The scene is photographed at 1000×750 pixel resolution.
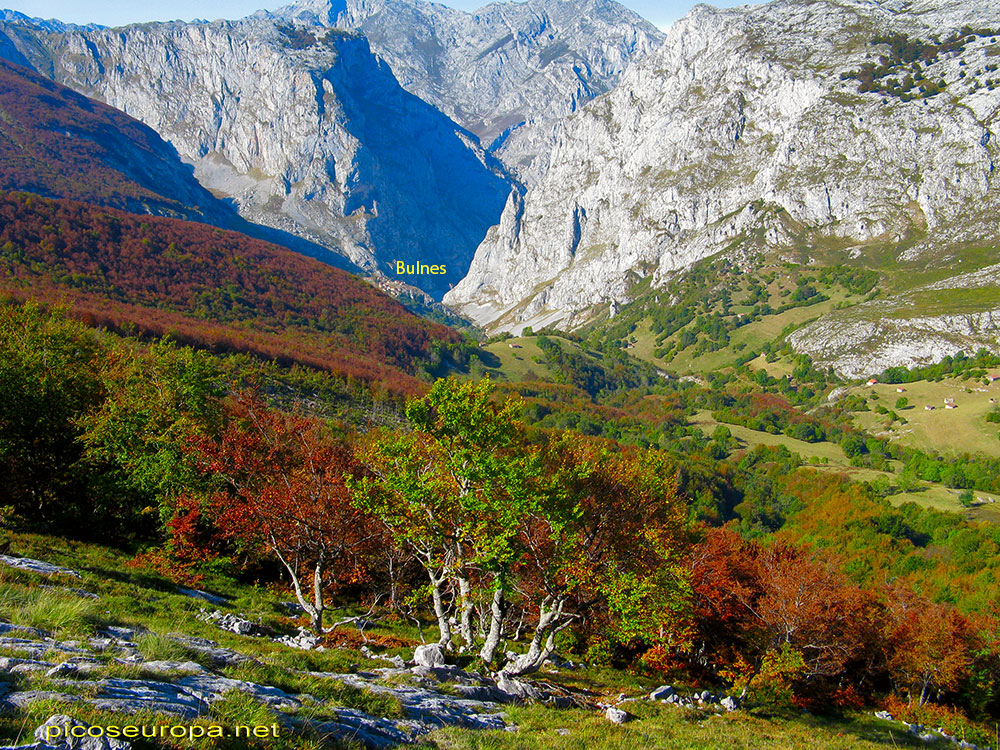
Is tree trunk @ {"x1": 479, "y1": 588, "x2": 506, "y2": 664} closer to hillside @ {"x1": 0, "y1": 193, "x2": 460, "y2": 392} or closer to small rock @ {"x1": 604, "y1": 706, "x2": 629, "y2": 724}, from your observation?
small rock @ {"x1": 604, "y1": 706, "x2": 629, "y2": 724}

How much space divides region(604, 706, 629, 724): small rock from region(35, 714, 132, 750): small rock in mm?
15281

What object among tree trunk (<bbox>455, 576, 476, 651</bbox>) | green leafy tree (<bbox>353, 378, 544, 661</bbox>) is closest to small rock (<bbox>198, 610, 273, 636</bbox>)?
green leafy tree (<bbox>353, 378, 544, 661</bbox>)

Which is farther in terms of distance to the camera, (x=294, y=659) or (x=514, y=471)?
(x=514, y=471)

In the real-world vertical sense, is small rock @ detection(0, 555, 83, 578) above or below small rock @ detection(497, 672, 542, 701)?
above

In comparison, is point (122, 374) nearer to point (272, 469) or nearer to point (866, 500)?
point (272, 469)

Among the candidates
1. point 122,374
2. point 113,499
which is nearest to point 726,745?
point 113,499

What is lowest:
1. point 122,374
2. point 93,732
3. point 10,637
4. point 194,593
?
point 194,593

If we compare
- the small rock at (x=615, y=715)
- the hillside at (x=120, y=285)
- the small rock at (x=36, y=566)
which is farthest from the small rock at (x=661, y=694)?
the hillside at (x=120, y=285)

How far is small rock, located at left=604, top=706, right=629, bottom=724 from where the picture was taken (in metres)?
17.2

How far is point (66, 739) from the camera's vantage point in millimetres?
5746

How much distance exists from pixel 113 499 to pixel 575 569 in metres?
29.3

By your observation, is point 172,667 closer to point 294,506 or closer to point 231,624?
point 231,624

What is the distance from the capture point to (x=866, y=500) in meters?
134

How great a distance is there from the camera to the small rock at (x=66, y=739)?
5.67m
